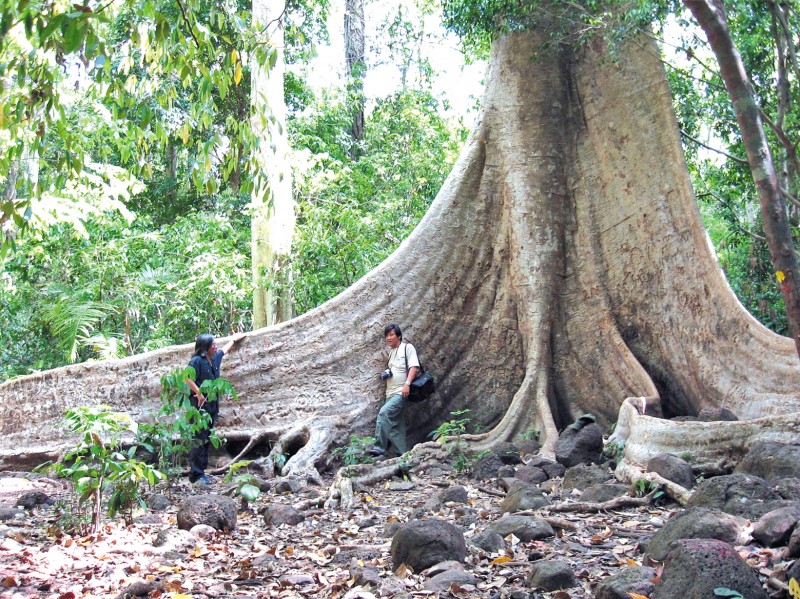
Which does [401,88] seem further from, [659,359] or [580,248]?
[659,359]

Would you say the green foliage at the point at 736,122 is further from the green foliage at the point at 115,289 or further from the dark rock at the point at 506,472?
the green foliage at the point at 115,289

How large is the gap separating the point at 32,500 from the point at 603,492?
384 cm

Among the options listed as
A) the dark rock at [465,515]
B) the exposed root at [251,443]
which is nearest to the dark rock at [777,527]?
the dark rock at [465,515]

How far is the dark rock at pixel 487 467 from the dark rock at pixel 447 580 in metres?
2.53

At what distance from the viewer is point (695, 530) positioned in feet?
9.99

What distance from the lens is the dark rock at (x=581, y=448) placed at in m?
5.58

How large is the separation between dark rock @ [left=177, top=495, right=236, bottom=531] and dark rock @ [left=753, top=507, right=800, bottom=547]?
2725mm

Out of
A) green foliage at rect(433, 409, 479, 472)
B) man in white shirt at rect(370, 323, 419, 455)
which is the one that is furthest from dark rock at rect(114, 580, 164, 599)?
man in white shirt at rect(370, 323, 419, 455)

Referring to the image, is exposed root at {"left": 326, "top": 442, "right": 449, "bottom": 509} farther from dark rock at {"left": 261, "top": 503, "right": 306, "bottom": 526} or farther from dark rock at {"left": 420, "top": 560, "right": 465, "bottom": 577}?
dark rock at {"left": 420, "top": 560, "right": 465, "bottom": 577}

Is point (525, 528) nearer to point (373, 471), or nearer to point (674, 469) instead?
point (674, 469)

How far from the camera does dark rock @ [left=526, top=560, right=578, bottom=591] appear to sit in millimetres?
2955

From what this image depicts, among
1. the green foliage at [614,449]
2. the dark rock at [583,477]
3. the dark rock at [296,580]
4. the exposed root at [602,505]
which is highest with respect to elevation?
the green foliage at [614,449]

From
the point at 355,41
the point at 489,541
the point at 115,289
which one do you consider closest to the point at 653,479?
the point at 489,541

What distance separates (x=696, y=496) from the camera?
12.1ft
